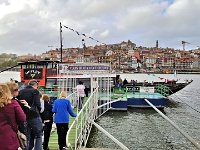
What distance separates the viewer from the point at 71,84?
845 inches

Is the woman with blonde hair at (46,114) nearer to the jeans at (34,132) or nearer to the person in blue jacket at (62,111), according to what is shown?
the person in blue jacket at (62,111)

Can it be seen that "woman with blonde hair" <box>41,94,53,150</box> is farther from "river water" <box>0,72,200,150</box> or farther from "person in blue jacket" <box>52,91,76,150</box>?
"river water" <box>0,72,200,150</box>

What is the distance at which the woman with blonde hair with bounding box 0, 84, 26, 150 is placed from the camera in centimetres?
404

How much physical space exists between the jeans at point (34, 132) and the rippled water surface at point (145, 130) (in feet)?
21.3

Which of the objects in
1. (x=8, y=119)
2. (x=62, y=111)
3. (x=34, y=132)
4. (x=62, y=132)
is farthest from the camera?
(x=62, y=132)

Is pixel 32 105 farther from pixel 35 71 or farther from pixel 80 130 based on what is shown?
pixel 35 71

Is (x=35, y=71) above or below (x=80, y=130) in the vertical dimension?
above

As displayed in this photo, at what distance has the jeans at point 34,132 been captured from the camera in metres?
5.96

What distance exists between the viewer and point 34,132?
6.19 m

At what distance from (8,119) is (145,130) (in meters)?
12.8

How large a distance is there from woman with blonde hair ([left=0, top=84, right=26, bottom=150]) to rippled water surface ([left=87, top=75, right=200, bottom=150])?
8734 mm

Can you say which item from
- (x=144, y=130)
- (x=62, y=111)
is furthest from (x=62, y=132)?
(x=144, y=130)

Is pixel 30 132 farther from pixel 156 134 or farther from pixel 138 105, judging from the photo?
pixel 138 105

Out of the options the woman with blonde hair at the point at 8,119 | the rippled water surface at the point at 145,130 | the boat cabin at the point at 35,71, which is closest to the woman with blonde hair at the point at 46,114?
the woman with blonde hair at the point at 8,119
